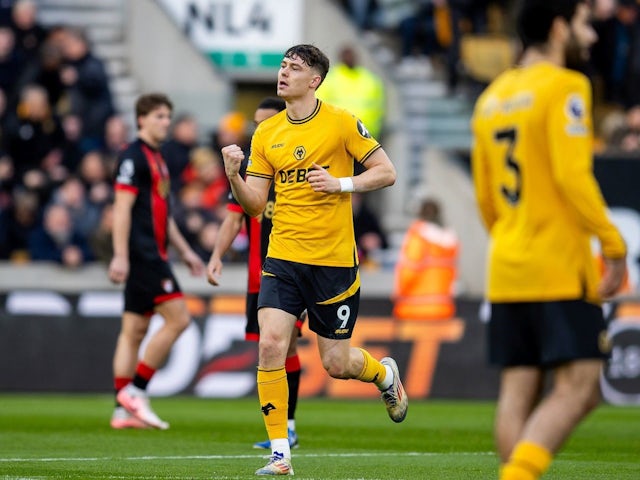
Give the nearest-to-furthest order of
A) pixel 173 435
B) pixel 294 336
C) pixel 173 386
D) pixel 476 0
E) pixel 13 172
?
1. pixel 294 336
2. pixel 173 435
3. pixel 173 386
4. pixel 13 172
5. pixel 476 0

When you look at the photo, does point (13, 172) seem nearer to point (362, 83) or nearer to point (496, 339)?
point (362, 83)

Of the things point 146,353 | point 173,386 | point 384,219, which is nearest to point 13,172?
point 173,386

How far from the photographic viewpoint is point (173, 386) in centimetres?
1736

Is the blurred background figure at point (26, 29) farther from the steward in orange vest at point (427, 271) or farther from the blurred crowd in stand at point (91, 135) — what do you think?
the steward in orange vest at point (427, 271)

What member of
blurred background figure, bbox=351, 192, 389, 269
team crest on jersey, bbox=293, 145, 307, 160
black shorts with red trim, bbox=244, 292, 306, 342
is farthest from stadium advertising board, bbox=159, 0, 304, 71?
team crest on jersey, bbox=293, 145, 307, 160

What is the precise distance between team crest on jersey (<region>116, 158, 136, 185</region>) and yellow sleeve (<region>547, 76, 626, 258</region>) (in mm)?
6552

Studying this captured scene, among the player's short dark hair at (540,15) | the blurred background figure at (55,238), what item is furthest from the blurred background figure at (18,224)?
the player's short dark hair at (540,15)

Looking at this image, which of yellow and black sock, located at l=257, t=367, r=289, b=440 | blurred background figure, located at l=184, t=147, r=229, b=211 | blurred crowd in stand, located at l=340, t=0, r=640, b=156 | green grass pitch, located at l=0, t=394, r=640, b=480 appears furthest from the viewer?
blurred crowd in stand, located at l=340, t=0, r=640, b=156

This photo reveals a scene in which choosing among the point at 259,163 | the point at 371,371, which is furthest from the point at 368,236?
the point at 259,163

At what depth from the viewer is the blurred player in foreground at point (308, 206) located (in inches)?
364

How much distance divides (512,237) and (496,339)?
0.45m

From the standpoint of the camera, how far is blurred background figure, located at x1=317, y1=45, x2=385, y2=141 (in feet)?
68.7

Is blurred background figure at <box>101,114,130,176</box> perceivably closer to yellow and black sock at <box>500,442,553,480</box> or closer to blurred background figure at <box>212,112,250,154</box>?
blurred background figure at <box>212,112,250,154</box>

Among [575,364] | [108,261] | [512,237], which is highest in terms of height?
[512,237]
